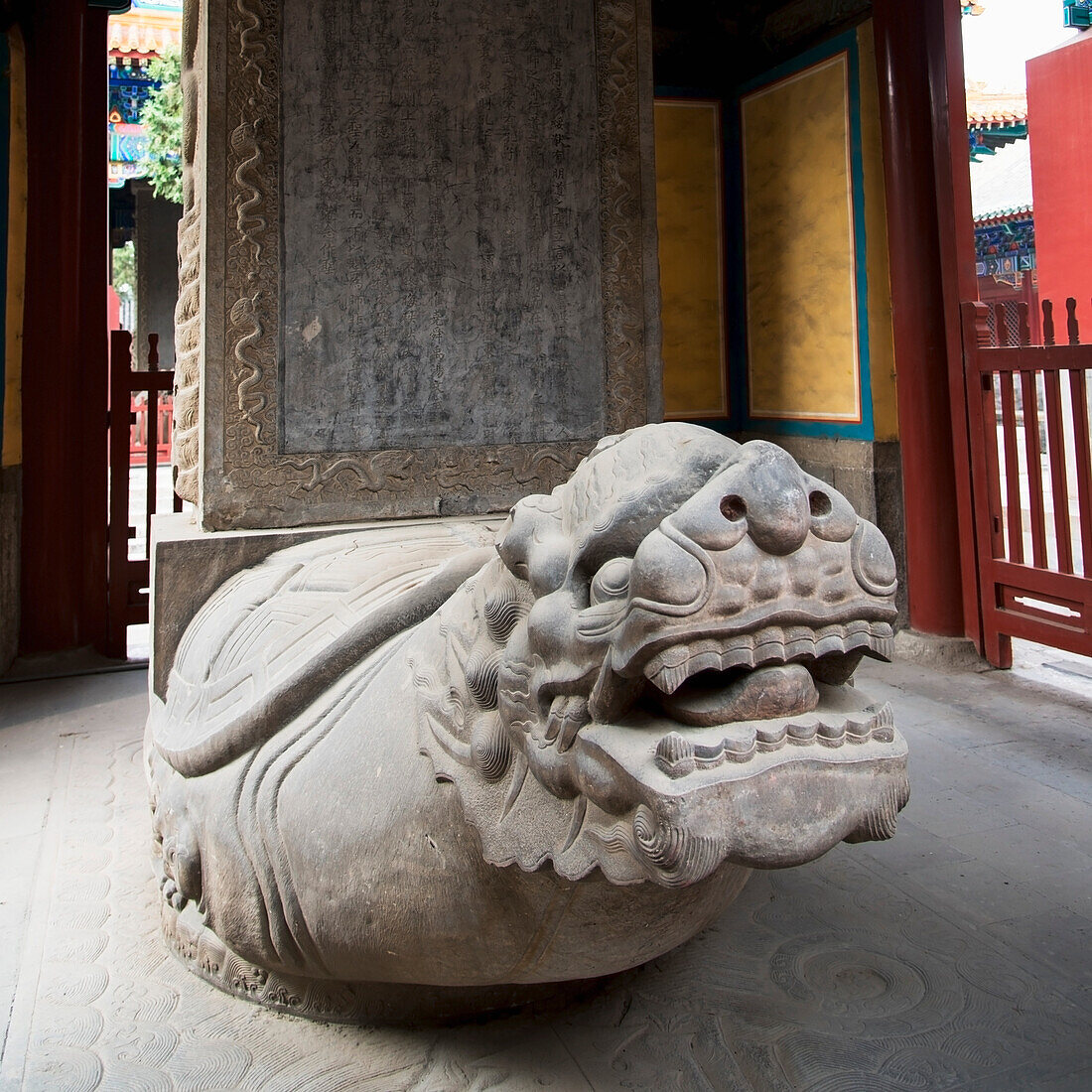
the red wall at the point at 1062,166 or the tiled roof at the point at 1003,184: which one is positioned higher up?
the tiled roof at the point at 1003,184

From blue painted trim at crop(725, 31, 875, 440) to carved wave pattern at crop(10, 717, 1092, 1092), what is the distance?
3.02 metres

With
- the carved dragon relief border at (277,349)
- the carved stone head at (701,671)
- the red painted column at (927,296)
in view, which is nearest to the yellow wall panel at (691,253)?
the red painted column at (927,296)

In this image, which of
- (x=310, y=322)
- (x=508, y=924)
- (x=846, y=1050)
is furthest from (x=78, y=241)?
(x=846, y=1050)

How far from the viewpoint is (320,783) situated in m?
1.74

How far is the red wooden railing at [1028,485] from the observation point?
157 inches

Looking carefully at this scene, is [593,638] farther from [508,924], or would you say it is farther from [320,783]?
[320,783]

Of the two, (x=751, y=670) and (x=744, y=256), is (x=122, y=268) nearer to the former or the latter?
(x=744, y=256)

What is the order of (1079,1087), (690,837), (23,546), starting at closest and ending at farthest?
1. (690,837)
2. (1079,1087)
3. (23,546)

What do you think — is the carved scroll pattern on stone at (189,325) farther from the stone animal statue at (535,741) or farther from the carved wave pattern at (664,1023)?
the carved wave pattern at (664,1023)

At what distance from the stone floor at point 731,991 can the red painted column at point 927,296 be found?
166 cm

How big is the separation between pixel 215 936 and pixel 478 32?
2435 millimetres

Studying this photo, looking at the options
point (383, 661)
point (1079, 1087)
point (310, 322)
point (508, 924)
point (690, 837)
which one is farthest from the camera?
point (310, 322)

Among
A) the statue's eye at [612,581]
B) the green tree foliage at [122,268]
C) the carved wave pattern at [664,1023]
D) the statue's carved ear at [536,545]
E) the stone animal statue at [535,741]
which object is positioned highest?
the green tree foliage at [122,268]

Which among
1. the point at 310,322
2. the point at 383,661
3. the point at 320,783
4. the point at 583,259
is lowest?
the point at 320,783
